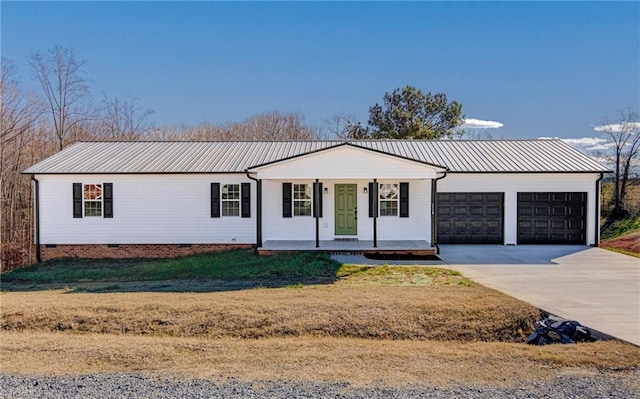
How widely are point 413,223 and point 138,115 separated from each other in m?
24.5

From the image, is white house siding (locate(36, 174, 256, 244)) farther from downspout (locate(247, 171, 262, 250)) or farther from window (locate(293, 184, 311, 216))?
window (locate(293, 184, 311, 216))

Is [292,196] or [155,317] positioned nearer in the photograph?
[155,317]

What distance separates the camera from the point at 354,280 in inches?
438

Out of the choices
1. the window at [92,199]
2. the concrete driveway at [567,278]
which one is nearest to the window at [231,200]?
the window at [92,199]

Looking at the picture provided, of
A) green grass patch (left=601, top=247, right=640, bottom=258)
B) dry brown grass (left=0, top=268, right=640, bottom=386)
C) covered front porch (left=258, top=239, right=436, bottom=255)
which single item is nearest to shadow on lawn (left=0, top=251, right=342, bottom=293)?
covered front porch (left=258, top=239, right=436, bottom=255)

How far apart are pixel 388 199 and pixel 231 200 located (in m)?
5.48

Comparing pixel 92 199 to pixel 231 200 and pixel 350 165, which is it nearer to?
pixel 231 200

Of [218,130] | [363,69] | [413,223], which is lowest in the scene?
[413,223]

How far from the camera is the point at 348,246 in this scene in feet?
50.0

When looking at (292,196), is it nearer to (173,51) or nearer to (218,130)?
(173,51)

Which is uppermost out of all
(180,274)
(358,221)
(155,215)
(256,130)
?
(256,130)

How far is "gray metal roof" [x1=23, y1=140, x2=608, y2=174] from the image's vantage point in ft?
54.6

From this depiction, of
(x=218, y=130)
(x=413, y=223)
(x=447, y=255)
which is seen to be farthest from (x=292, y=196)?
(x=218, y=130)

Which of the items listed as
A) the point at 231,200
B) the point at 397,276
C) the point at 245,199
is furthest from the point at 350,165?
the point at 397,276
